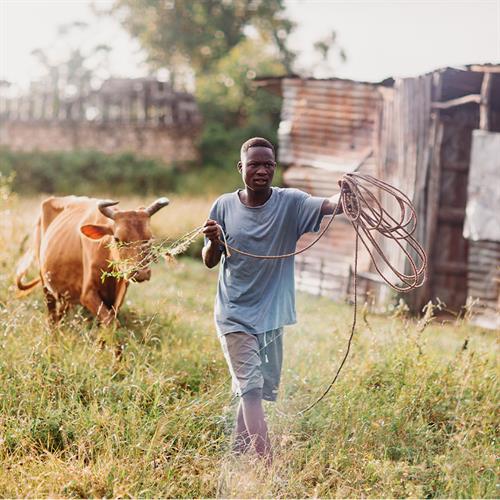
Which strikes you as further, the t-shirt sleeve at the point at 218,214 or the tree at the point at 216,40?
the tree at the point at 216,40

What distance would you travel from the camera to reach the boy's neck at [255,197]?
4.50 m

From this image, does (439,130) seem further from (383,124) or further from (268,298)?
(268,298)

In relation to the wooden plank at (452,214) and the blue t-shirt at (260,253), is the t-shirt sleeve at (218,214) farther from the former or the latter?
the wooden plank at (452,214)

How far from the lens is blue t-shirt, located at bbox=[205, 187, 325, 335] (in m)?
4.48

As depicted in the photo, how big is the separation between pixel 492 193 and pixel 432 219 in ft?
3.68

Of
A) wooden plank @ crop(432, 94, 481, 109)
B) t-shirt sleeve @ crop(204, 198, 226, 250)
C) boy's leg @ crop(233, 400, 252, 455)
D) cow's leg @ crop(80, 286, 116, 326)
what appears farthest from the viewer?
wooden plank @ crop(432, 94, 481, 109)

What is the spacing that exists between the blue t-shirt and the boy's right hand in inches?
6.8

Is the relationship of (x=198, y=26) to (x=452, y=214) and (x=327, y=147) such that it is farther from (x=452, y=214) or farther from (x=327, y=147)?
(x=452, y=214)

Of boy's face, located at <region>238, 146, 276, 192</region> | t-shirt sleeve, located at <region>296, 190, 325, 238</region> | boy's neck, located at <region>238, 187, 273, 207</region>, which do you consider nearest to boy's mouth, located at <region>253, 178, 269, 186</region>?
boy's face, located at <region>238, 146, 276, 192</region>

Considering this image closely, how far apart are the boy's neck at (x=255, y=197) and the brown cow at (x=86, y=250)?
3.26 ft

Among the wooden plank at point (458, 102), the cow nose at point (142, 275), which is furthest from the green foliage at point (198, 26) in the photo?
the cow nose at point (142, 275)

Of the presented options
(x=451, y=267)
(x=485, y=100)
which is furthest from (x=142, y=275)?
(x=451, y=267)

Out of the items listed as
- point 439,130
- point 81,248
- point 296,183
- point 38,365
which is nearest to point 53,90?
point 296,183

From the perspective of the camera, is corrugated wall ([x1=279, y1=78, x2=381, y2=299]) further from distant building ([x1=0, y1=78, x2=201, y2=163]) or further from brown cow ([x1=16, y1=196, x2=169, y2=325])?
distant building ([x1=0, y1=78, x2=201, y2=163])
